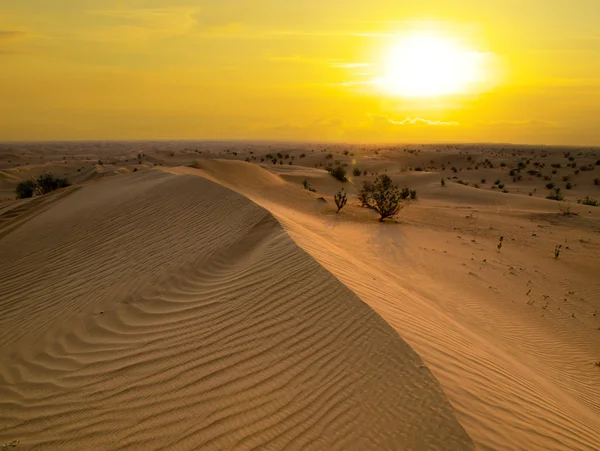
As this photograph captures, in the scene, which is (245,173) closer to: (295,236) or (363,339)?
(295,236)

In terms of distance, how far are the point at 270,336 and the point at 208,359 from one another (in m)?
0.62

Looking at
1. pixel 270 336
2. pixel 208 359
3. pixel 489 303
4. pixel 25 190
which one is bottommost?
pixel 489 303

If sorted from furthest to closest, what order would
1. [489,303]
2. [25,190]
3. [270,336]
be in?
[25,190] → [489,303] → [270,336]

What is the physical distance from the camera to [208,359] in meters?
3.23

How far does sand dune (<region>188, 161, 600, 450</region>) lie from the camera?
2.93m

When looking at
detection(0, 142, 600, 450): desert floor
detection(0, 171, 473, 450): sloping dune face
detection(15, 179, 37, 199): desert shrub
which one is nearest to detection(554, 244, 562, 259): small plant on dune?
detection(0, 142, 600, 450): desert floor

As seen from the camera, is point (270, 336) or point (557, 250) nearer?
point (270, 336)

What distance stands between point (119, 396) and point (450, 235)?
10.2 meters

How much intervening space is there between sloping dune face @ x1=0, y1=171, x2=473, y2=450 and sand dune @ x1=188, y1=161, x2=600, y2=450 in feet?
1.40

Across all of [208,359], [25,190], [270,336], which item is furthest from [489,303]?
[25,190]

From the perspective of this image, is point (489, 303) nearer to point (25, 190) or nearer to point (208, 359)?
point (208, 359)

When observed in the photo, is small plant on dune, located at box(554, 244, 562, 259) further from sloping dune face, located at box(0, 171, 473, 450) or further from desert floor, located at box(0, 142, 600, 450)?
sloping dune face, located at box(0, 171, 473, 450)

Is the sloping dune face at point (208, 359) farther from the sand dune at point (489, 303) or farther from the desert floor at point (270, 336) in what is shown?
the sand dune at point (489, 303)

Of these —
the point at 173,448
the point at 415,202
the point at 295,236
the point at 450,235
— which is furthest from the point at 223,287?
the point at 415,202
